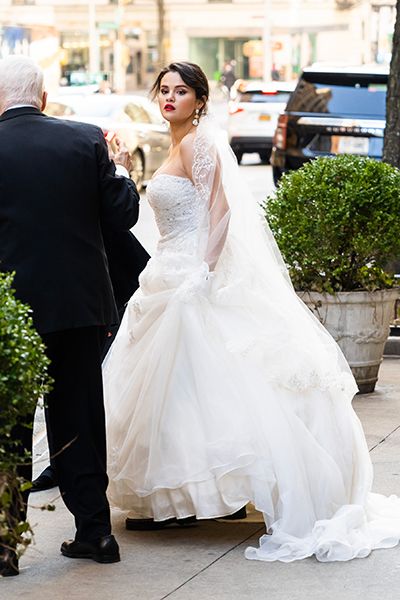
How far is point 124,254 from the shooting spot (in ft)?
20.2

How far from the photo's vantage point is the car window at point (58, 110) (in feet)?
72.3

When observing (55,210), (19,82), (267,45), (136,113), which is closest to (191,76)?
(19,82)

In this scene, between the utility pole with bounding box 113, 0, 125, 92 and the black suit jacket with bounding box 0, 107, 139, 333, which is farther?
the utility pole with bounding box 113, 0, 125, 92

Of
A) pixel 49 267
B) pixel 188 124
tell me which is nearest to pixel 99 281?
pixel 49 267

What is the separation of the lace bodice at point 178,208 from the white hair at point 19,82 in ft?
2.74

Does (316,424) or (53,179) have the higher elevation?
(53,179)

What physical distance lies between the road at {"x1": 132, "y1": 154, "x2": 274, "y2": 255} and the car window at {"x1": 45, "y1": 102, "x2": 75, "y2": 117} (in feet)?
6.12

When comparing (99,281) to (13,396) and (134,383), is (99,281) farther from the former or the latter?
(13,396)

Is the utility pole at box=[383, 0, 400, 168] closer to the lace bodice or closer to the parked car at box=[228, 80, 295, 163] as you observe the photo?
the lace bodice

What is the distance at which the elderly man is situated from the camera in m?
4.76

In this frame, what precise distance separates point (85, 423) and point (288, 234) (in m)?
3.05

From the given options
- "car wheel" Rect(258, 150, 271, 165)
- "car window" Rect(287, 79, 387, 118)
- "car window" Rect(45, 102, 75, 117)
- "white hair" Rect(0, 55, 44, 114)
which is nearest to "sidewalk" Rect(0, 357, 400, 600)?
"white hair" Rect(0, 55, 44, 114)

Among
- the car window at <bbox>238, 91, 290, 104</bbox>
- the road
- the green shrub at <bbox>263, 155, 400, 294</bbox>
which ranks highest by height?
the green shrub at <bbox>263, 155, 400, 294</bbox>

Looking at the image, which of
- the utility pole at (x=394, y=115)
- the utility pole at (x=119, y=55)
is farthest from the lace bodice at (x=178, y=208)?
the utility pole at (x=119, y=55)
